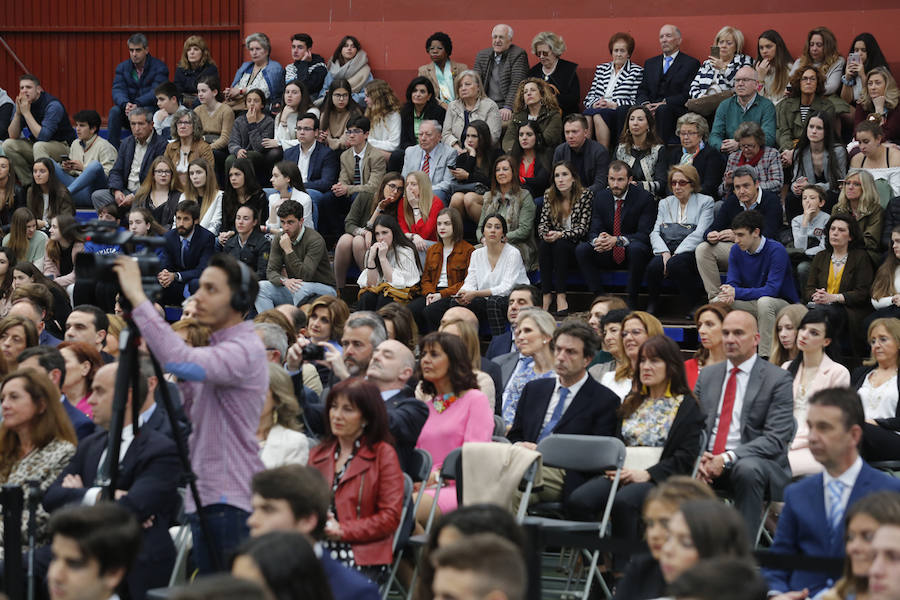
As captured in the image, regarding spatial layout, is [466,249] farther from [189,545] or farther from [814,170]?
[189,545]

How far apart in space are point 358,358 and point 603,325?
176 cm

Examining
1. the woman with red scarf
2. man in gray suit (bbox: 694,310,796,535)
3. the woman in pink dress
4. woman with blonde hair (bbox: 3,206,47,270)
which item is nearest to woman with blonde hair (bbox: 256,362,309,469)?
the woman in pink dress

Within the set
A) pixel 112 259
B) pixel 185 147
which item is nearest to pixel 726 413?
pixel 112 259

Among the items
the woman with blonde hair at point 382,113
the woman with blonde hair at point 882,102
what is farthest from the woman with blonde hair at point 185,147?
the woman with blonde hair at point 882,102

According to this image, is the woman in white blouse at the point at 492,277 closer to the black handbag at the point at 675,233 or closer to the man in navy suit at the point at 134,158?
the black handbag at the point at 675,233

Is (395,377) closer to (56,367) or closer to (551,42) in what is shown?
(56,367)

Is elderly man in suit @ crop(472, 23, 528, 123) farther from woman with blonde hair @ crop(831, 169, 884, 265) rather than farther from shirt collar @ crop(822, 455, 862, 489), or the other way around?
shirt collar @ crop(822, 455, 862, 489)

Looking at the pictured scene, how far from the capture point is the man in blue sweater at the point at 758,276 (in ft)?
27.8

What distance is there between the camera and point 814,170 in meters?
9.76

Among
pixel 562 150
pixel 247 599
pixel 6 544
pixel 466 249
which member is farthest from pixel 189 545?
pixel 562 150

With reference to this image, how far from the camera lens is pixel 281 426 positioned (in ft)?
16.8

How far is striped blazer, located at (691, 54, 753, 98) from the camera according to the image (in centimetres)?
1096

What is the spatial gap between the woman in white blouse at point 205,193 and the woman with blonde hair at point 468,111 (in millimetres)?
2126

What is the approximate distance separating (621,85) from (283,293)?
3.96 m
